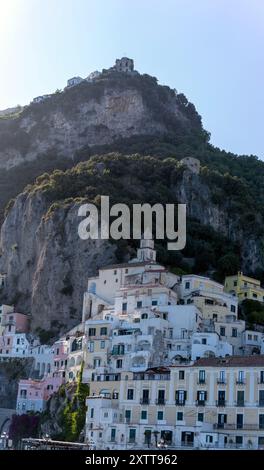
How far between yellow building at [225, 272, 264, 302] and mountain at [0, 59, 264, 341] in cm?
336

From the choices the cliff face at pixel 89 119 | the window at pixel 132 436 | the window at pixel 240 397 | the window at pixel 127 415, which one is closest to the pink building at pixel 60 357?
the window at pixel 127 415

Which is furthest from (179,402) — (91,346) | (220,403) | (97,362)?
(91,346)

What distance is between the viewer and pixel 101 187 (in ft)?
340

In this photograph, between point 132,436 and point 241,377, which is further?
point 132,436

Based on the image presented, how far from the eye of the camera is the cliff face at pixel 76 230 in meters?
91.4

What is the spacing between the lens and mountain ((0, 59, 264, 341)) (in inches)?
3666

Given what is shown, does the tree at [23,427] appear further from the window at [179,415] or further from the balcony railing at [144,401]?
the window at [179,415]

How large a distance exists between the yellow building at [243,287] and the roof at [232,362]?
25.0m

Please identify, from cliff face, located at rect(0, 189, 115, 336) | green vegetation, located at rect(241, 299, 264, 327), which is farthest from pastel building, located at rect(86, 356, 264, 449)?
cliff face, located at rect(0, 189, 115, 336)

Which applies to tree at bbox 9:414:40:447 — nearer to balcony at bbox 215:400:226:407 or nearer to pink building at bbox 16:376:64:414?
pink building at bbox 16:376:64:414

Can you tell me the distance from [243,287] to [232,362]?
28.0 m

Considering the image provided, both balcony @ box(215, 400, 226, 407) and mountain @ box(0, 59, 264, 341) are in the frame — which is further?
mountain @ box(0, 59, 264, 341)

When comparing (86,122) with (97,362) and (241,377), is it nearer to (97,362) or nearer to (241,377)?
(97,362)
